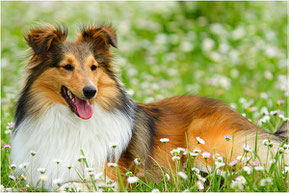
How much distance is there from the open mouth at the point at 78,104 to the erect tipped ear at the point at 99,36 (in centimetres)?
61

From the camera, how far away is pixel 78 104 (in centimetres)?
402

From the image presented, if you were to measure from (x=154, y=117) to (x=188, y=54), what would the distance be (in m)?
5.33

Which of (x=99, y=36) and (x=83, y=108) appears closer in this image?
(x=83, y=108)

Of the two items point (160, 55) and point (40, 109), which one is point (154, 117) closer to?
point (40, 109)

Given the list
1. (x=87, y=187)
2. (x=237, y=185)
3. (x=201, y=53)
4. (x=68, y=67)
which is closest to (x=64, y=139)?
(x=87, y=187)

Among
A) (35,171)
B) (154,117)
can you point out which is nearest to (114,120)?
(154,117)

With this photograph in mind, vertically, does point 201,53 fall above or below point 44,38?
below

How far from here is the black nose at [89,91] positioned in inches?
151

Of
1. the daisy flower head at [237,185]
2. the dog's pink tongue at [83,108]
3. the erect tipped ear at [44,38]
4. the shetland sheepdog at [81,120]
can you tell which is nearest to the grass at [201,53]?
the shetland sheepdog at [81,120]

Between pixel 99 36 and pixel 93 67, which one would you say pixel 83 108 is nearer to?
pixel 93 67

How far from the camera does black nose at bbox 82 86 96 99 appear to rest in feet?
12.5

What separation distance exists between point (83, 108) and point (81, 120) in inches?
5.9

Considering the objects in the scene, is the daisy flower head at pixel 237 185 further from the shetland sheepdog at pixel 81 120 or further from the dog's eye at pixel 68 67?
the dog's eye at pixel 68 67

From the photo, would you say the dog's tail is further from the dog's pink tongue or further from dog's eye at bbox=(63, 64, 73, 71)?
dog's eye at bbox=(63, 64, 73, 71)
